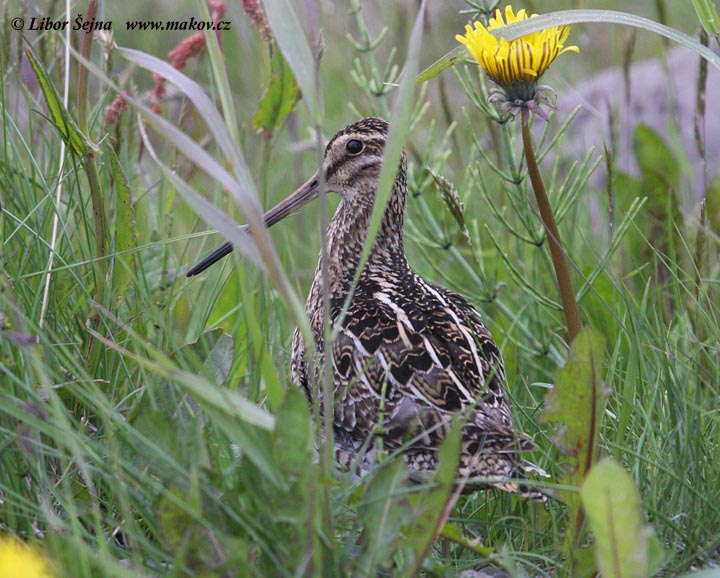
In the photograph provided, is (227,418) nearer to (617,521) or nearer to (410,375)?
(617,521)

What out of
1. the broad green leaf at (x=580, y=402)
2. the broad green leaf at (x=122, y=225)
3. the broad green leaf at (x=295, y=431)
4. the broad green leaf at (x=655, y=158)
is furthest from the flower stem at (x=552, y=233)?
the broad green leaf at (x=655, y=158)

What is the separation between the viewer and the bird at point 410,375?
96.4 inches

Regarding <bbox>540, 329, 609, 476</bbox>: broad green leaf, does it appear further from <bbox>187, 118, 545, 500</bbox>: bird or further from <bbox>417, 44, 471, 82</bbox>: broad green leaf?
<bbox>417, 44, 471, 82</bbox>: broad green leaf

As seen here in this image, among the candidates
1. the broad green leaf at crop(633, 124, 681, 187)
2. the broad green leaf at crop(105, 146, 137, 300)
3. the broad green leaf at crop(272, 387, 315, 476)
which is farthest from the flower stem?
the broad green leaf at crop(633, 124, 681, 187)

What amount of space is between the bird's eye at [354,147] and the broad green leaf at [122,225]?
88cm

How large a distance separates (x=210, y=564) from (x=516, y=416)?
1.32 m

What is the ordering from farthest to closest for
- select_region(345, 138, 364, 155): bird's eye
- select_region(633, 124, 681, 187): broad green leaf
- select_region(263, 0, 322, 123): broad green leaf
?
select_region(633, 124, 681, 187): broad green leaf → select_region(345, 138, 364, 155): bird's eye → select_region(263, 0, 322, 123): broad green leaf

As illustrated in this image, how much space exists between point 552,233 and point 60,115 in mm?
1239

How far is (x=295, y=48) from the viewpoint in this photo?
1.89 meters

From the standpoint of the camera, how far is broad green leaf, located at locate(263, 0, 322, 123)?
1874 millimetres

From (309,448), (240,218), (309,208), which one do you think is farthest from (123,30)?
(309,448)

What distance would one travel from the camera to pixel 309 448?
1.81 m

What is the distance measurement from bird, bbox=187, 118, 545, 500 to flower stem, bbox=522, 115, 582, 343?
284mm

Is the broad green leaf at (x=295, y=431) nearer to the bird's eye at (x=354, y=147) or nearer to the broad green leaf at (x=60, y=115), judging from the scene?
the broad green leaf at (x=60, y=115)
